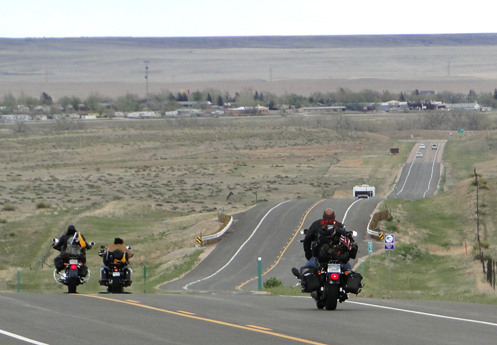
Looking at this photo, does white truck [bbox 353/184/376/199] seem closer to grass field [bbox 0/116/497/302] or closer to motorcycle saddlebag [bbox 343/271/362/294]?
grass field [bbox 0/116/497/302]

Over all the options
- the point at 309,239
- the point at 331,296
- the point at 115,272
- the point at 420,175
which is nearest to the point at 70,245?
the point at 115,272

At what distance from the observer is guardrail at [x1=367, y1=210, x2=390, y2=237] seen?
39.8m

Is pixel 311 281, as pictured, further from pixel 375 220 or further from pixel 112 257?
pixel 375 220

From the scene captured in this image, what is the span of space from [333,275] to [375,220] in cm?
2949

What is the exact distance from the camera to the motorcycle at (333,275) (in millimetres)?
13039

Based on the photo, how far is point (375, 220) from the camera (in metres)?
42.0

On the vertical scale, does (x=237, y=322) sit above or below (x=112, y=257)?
below

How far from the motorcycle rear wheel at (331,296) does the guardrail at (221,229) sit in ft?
89.4

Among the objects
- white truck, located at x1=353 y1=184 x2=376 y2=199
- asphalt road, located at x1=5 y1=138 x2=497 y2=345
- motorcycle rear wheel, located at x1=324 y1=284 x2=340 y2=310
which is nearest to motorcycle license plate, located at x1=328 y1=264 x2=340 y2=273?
motorcycle rear wheel, located at x1=324 y1=284 x2=340 y2=310

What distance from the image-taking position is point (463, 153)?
10225 centimetres

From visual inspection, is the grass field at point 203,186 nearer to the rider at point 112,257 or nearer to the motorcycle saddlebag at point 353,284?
the motorcycle saddlebag at point 353,284

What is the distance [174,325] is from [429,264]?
25.7 m

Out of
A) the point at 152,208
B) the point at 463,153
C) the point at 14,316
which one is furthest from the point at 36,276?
the point at 463,153

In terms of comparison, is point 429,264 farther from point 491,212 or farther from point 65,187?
point 65,187
